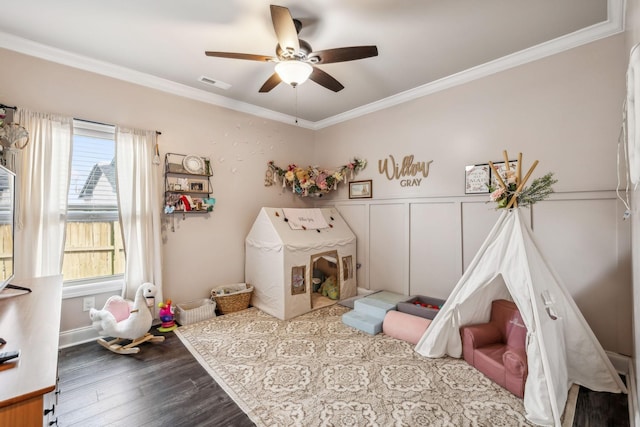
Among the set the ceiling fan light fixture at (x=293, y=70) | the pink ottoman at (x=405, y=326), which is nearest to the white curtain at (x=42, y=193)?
the ceiling fan light fixture at (x=293, y=70)

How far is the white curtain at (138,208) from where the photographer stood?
2.87 meters

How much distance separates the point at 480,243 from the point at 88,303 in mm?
3960

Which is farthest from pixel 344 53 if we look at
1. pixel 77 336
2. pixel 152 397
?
pixel 77 336

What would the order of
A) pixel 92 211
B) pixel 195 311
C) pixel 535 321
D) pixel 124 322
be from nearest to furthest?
pixel 535 321 < pixel 124 322 < pixel 92 211 < pixel 195 311

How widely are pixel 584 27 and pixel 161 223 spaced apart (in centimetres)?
431

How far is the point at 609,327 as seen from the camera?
223 cm

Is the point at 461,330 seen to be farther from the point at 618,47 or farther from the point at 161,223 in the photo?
the point at 161,223

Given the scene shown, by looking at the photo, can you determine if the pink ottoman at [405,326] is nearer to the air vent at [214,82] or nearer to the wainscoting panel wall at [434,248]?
the wainscoting panel wall at [434,248]

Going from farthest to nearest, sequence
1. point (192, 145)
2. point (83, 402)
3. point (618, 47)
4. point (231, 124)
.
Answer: point (231, 124) < point (192, 145) < point (618, 47) < point (83, 402)

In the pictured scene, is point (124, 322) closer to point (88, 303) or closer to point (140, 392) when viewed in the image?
point (88, 303)

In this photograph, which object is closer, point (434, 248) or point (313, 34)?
point (313, 34)

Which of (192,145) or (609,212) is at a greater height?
(192,145)

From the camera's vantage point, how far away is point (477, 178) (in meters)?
2.92

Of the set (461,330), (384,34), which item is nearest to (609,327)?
(461,330)
